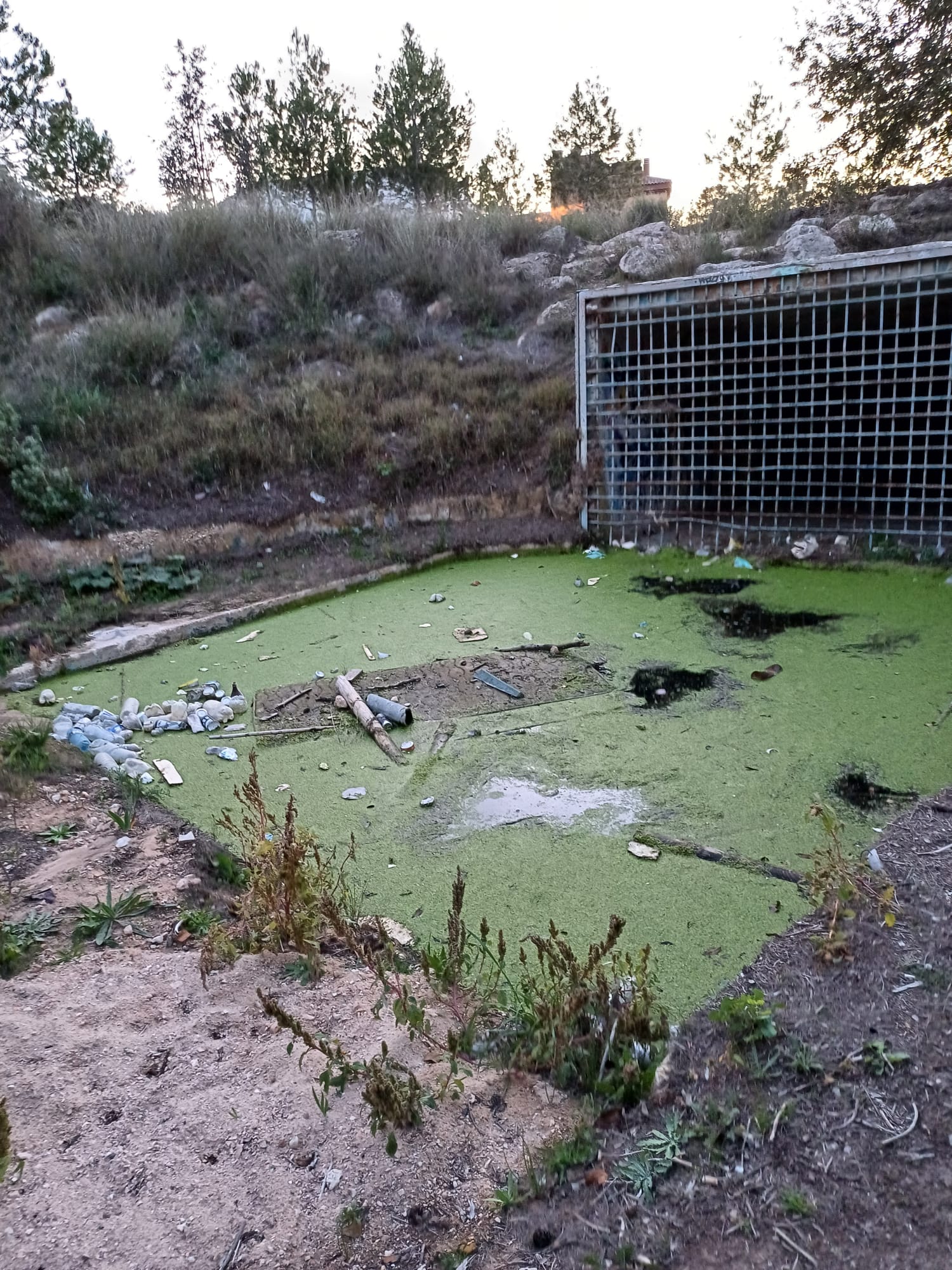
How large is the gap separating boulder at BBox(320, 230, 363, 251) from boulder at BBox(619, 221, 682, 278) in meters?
3.33

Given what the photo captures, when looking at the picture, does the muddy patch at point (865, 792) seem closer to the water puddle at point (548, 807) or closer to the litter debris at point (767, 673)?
the water puddle at point (548, 807)

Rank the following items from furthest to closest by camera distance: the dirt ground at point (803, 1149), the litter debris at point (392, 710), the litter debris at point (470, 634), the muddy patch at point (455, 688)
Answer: the litter debris at point (470, 634) < the muddy patch at point (455, 688) < the litter debris at point (392, 710) < the dirt ground at point (803, 1149)

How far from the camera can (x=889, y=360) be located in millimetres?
5941

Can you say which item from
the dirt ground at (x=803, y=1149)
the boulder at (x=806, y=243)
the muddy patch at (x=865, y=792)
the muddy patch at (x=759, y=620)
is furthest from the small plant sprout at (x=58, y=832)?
the boulder at (x=806, y=243)

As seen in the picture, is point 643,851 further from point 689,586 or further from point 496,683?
point 689,586

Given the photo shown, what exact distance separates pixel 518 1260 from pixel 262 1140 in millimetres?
550

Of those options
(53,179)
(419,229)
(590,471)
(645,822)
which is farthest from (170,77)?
(645,822)

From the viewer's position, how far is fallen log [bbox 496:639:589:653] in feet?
14.9

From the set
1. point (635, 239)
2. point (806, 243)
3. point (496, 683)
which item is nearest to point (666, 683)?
point (496, 683)

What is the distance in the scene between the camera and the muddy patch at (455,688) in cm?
393

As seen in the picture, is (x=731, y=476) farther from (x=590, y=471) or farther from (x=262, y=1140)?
(x=262, y=1140)

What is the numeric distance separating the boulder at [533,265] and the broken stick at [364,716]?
7.61 meters

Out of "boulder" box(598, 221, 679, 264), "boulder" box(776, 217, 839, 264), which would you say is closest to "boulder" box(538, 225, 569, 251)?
"boulder" box(598, 221, 679, 264)

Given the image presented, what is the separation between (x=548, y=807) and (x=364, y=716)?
1.08 metres
